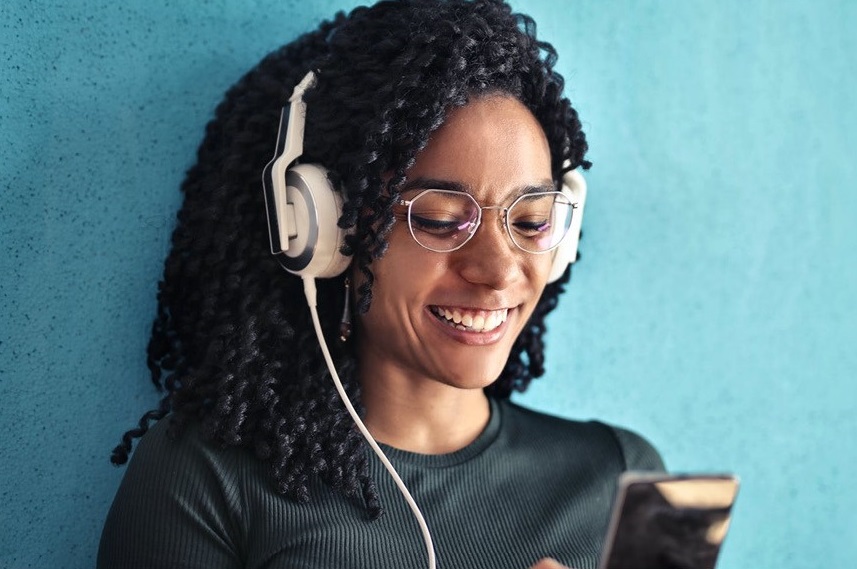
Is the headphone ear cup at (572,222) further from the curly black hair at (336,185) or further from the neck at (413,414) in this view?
the neck at (413,414)

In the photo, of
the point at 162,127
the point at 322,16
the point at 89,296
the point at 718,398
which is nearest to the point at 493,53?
the point at 322,16

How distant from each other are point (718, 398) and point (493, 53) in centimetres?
84

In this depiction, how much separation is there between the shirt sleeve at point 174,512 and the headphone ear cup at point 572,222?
0.53 m

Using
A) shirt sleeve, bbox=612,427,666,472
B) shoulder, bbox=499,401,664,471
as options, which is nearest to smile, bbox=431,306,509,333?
shoulder, bbox=499,401,664,471

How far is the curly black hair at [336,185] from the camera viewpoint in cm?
117

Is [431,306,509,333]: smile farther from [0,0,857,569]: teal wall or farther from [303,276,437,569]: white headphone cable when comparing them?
[0,0,857,569]: teal wall

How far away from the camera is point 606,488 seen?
1391mm

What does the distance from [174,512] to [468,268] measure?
1.54 ft

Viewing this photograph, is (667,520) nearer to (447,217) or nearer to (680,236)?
(447,217)

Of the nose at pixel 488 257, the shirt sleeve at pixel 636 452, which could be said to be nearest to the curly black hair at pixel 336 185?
the nose at pixel 488 257

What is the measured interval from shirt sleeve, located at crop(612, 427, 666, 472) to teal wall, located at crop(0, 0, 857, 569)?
0.17 meters

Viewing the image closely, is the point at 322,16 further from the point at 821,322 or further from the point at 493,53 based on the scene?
the point at 821,322

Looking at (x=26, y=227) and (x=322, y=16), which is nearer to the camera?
(x=26, y=227)

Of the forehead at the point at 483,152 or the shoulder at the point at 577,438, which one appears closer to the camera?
the forehead at the point at 483,152
